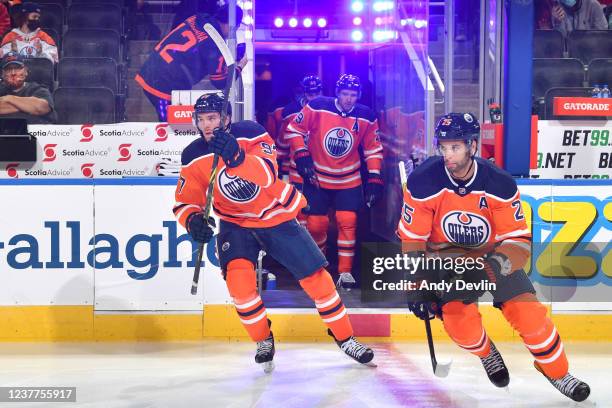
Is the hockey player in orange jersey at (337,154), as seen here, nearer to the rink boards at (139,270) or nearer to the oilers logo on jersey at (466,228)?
the rink boards at (139,270)

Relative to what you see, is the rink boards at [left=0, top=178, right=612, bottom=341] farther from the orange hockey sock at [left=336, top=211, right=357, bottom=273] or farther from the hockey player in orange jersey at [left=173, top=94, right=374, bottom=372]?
the orange hockey sock at [left=336, top=211, right=357, bottom=273]

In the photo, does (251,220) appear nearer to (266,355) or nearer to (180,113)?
(266,355)

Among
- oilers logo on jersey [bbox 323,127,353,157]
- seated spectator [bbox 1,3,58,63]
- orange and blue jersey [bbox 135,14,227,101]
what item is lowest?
oilers logo on jersey [bbox 323,127,353,157]

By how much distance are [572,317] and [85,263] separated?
9.86 feet

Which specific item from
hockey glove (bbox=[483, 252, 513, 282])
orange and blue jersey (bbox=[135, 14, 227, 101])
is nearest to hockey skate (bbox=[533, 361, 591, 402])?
hockey glove (bbox=[483, 252, 513, 282])

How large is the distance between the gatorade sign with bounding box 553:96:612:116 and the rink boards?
120 cm

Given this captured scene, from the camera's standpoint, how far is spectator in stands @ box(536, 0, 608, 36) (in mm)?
10633

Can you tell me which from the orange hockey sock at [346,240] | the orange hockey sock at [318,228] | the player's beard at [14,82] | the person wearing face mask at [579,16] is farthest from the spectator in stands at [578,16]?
the player's beard at [14,82]

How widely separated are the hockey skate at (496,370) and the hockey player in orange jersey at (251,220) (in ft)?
2.59

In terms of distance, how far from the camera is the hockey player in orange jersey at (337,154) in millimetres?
7961

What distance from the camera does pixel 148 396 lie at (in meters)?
5.17

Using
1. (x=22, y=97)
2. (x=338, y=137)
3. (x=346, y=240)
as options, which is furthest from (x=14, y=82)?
(x=346, y=240)

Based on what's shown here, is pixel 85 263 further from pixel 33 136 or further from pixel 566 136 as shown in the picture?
pixel 566 136

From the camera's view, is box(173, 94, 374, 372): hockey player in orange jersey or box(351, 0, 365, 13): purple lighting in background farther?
box(351, 0, 365, 13): purple lighting in background
